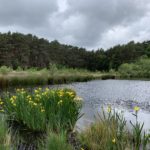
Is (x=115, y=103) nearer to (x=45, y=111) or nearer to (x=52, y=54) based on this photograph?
(x=45, y=111)

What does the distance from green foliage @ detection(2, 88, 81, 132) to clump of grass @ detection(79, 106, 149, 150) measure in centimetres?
95

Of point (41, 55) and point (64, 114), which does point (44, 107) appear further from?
point (41, 55)

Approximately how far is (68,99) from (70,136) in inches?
43.7

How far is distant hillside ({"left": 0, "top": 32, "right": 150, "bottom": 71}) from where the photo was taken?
6539 cm

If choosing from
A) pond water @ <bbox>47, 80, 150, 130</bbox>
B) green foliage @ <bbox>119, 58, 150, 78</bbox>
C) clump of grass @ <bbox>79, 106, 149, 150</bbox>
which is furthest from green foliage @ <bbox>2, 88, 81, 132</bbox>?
green foliage @ <bbox>119, 58, 150, 78</bbox>

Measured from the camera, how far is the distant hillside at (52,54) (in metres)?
65.4

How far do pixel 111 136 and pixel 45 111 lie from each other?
2790 millimetres

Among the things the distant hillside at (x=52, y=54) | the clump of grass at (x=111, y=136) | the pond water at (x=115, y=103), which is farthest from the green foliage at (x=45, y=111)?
the distant hillside at (x=52, y=54)

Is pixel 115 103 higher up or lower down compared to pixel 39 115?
lower down

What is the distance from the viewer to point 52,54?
84.9 metres

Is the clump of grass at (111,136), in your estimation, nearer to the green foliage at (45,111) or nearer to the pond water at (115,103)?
the pond water at (115,103)

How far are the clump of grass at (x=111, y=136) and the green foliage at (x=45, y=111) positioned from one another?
0.95 m

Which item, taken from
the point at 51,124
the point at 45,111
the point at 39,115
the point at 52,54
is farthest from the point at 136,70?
the point at 51,124

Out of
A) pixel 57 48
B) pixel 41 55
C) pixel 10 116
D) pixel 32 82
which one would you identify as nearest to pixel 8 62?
pixel 41 55
